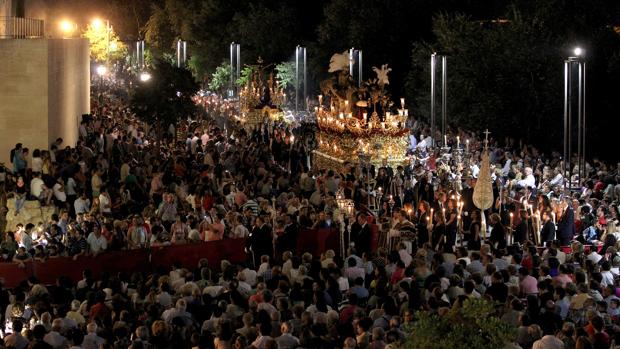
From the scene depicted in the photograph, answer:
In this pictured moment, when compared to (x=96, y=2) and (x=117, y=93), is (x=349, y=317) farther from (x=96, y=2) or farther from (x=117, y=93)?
(x=96, y=2)

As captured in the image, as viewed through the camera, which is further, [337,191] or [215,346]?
[337,191]

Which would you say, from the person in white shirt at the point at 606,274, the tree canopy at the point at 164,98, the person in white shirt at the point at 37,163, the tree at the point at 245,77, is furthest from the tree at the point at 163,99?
the person in white shirt at the point at 606,274

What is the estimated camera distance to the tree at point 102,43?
80500 mm

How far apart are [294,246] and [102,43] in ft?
202

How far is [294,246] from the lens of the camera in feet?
70.4

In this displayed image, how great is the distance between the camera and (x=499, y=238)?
2148 centimetres

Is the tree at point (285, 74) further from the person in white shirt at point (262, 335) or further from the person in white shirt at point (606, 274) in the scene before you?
the person in white shirt at point (262, 335)

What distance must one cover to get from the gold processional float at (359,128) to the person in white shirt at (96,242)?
1086 centimetres

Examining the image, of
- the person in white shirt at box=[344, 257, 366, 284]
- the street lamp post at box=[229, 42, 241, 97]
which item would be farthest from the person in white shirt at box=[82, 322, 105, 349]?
the street lamp post at box=[229, 42, 241, 97]

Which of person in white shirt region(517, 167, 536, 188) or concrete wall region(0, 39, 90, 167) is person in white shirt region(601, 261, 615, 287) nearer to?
person in white shirt region(517, 167, 536, 188)

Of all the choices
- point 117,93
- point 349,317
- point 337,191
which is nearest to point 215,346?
point 349,317

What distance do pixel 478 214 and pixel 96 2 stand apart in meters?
72.3

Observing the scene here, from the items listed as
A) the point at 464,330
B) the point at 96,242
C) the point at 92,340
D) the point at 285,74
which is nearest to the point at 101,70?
the point at 285,74

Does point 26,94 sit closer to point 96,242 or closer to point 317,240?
point 96,242
